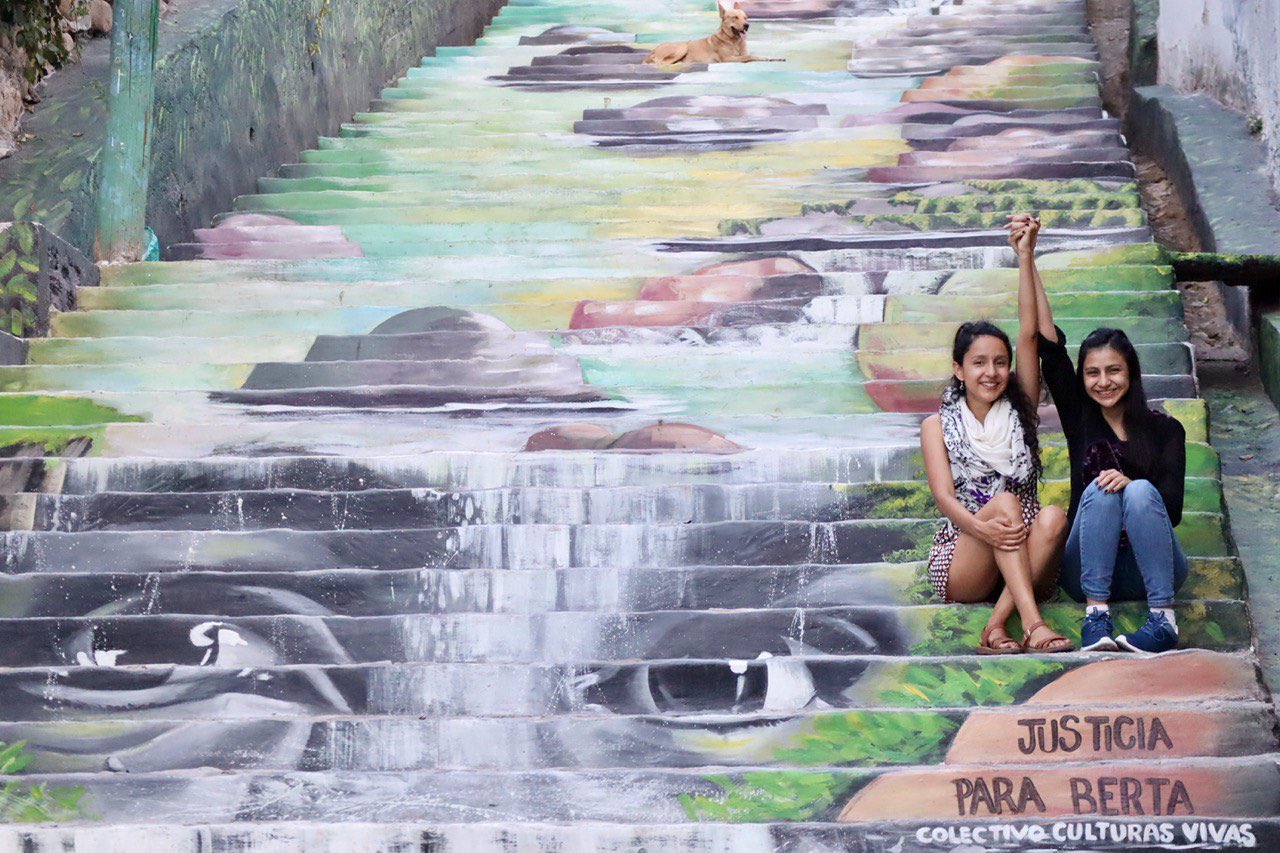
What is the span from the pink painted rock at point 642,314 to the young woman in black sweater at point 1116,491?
177 centimetres

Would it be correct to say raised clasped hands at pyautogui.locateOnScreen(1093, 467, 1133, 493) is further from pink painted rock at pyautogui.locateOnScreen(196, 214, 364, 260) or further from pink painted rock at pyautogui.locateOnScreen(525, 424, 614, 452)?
pink painted rock at pyautogui.locateOnScreen(196, 214, 364, 260)

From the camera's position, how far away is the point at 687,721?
352 centimetres

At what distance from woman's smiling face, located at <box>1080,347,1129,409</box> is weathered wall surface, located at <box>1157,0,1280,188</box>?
249 centimetres

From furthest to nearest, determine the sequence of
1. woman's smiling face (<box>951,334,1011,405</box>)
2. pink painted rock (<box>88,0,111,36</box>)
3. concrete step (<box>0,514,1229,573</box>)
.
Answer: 1. pink painted rock (<box>88,0,111,36</box>)
2. concrete step (<box>0,514,1229,573</box>)
3. woman's smiling face (<box>951,334,1011,405</box>)

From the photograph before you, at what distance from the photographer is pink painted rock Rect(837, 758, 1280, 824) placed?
3.17m

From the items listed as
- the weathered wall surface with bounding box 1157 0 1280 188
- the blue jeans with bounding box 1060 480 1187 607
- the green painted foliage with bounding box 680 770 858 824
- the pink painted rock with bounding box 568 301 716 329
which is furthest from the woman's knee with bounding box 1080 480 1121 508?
the weathered wall surface with bounding box 1157 0 1280 188

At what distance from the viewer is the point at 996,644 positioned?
3.64 metres

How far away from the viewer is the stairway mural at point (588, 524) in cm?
333

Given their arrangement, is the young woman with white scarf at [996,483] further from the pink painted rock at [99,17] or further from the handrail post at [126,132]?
the pink painted rock at [99,17]

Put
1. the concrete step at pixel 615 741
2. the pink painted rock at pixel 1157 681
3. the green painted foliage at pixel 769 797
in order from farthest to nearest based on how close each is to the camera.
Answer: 1. the pink painted rock at pixel 1157 681
2. the concrete step at pixel 615 741
3. the green painted foliage at pixel 769 797

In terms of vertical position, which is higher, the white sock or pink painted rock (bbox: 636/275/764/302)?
pink painted rock (bbox: 636/275/764/302)

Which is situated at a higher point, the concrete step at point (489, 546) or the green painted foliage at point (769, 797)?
A: the concrete step at point (489, 546)

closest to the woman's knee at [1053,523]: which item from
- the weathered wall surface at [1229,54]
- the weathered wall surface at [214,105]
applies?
the weathered wall surface at [1229,54]

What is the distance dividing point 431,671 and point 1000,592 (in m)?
1.40
